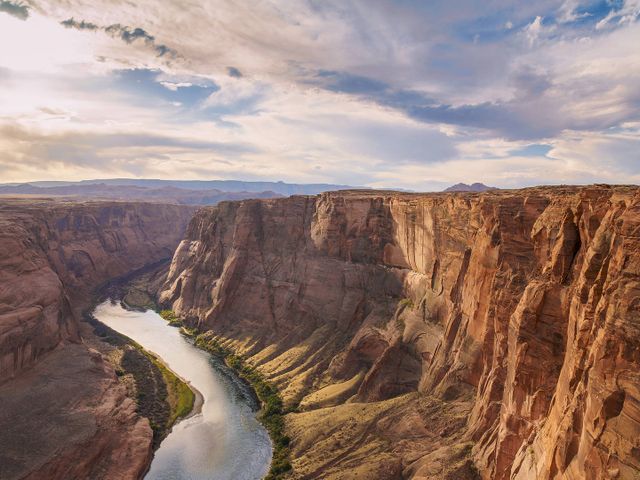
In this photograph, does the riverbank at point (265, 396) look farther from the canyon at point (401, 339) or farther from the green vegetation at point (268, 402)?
the canyon at point (401, 339)

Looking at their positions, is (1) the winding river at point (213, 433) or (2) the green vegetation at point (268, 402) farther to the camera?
(1) the winding river at point (213, 433)

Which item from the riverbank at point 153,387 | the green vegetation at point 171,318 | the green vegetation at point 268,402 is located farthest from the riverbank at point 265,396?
the riverbank at point 153,387

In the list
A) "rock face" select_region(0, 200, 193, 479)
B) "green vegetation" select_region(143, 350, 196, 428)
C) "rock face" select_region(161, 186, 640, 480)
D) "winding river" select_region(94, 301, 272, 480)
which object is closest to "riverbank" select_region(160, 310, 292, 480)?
"winding river" select_region(94, 301, 272, 480)

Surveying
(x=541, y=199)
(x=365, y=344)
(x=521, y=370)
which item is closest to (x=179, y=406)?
(x=365, y=344)

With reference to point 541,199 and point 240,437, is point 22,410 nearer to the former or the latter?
point 240,437

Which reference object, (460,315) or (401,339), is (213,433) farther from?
(460,315)

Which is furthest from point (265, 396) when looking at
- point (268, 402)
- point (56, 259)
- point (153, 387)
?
point (56, 259)
